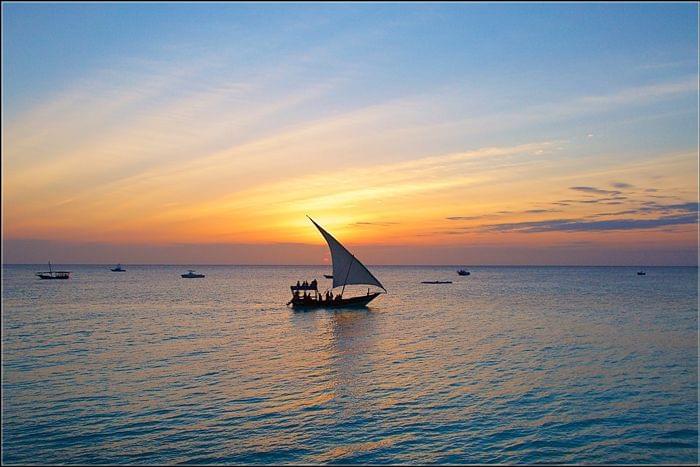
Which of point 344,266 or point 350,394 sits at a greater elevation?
point 344,266

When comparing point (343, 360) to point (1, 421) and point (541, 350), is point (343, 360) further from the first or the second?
point (1, 421)

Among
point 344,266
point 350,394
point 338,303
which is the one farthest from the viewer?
point 338,303

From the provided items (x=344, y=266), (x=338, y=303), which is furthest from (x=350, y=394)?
(x=338, y=303)

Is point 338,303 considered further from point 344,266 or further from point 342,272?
point 344,266

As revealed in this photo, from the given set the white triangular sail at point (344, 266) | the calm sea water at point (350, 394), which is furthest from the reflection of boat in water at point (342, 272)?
the calm sea water at point (350, 394)

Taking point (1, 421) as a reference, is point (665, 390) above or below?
below

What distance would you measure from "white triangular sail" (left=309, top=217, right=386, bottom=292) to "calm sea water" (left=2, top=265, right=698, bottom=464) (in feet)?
43.6

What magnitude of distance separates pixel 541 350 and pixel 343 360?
12838 mm

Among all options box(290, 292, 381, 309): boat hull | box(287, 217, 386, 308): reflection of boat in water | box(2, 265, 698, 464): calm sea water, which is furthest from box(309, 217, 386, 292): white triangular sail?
box(2, 265, 698, 464): calm sea water

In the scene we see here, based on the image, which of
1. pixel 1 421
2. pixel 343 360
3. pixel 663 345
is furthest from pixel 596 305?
pixel 1 421

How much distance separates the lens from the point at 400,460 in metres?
14.9

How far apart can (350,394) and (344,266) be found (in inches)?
1341

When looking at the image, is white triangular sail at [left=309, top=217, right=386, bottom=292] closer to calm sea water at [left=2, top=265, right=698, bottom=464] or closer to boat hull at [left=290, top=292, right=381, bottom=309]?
boat hull at [left=290, top=292, right=381, bottom=309]

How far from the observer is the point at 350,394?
21766 mm
